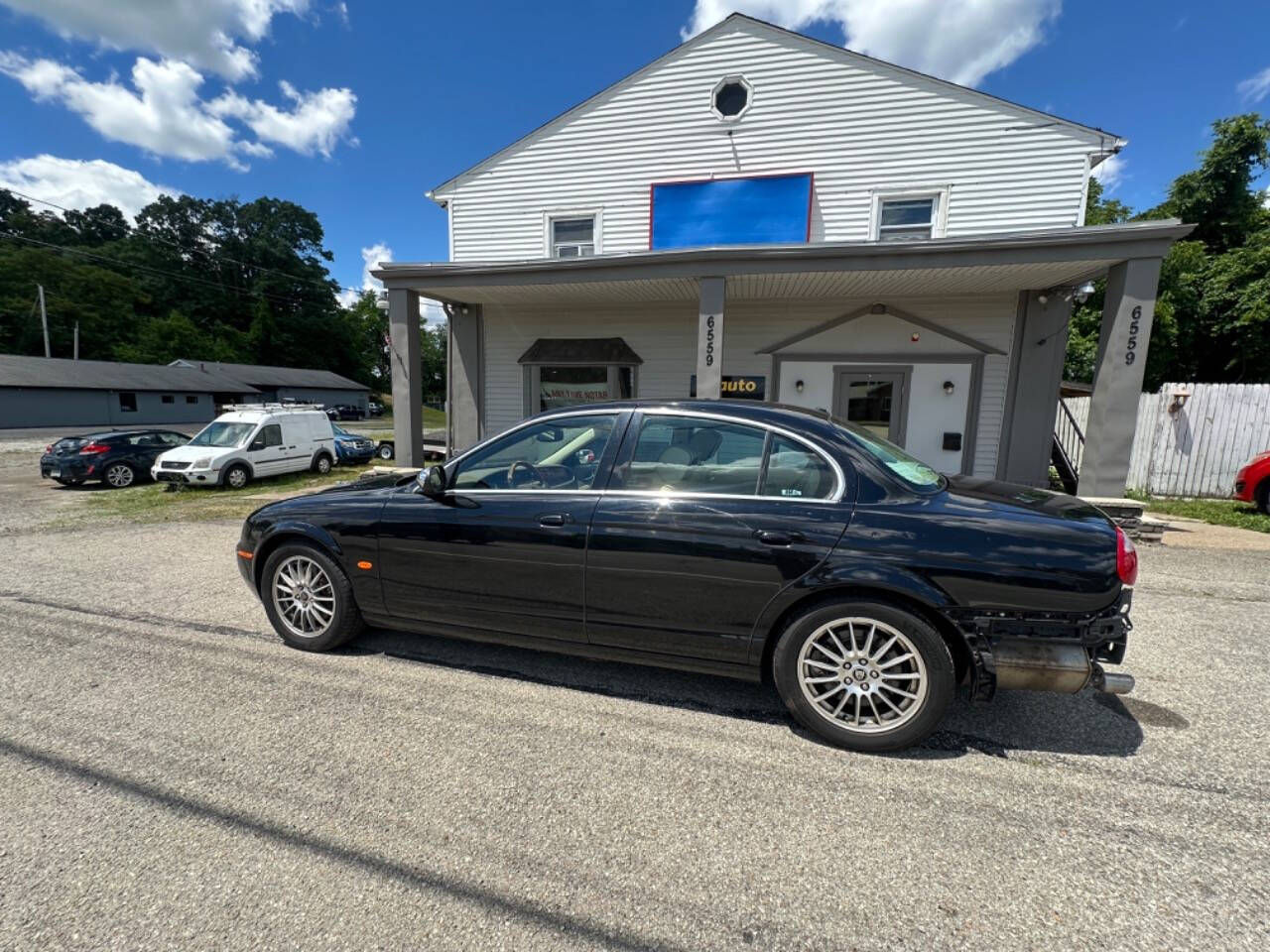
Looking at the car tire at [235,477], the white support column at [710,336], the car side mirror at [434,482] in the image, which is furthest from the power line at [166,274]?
the car side mirror at [434,482]

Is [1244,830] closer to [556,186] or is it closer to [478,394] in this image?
[478,394]

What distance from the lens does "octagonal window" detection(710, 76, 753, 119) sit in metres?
9.62

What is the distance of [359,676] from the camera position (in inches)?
128

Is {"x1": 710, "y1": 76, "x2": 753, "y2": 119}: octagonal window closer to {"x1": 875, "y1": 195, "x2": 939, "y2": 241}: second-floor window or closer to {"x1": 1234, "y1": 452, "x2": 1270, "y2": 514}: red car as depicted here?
{"x1": 875, "y1": 195, "x2": 939, "y2": 241}: second-floor window

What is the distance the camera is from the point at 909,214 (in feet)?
30.2

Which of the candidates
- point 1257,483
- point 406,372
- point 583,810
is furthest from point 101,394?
point 1257,483

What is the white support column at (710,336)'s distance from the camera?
7371mm

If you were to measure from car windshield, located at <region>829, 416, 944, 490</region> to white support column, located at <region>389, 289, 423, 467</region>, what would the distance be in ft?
23.9

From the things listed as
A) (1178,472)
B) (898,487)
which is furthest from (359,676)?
(1178,472)

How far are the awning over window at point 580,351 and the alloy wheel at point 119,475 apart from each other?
9.94m

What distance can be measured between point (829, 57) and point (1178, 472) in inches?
381

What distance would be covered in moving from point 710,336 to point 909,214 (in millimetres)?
4890

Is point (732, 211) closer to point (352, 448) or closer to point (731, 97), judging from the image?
point (731, 97)

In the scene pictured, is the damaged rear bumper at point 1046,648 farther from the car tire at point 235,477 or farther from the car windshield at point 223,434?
the car windshield at point 223,434
